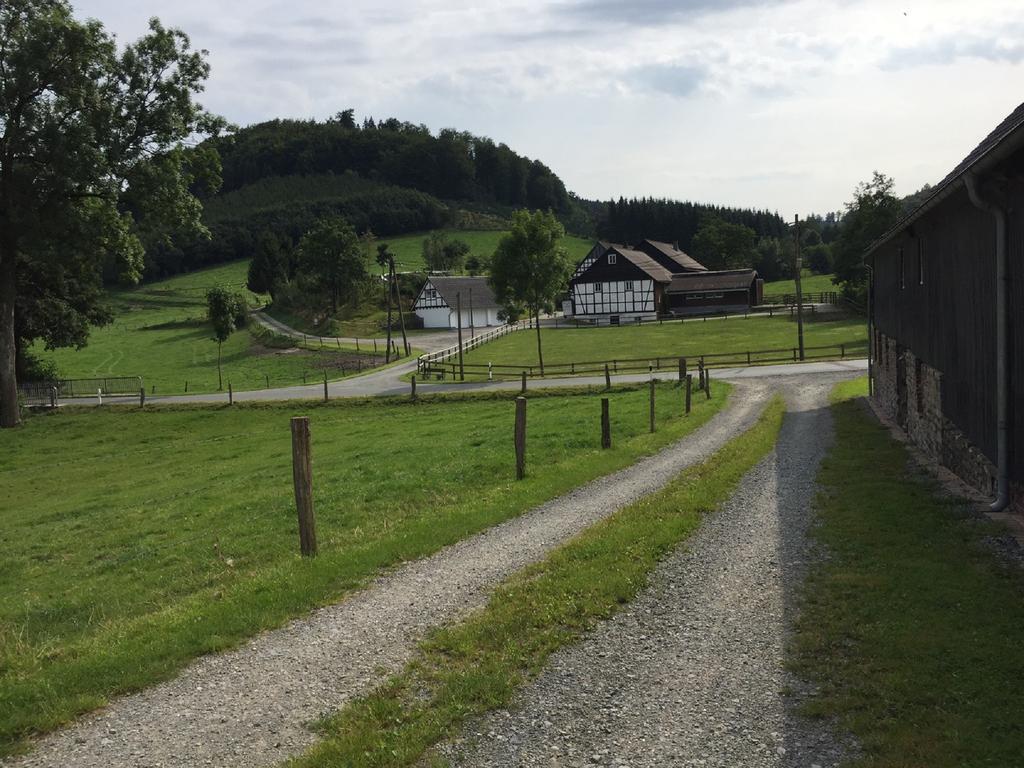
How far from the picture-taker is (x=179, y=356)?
240 ft

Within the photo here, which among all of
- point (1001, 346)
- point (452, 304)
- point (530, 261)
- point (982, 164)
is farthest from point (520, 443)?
point (452, 304)

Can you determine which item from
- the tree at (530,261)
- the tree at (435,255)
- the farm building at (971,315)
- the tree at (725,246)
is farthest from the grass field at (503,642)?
the tree at (725,246)

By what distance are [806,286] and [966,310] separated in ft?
362

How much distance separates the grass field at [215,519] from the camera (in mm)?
8289

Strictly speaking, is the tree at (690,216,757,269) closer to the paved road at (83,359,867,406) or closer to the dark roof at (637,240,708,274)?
the dark roof at (637,240,708,274)

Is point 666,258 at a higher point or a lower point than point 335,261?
lower

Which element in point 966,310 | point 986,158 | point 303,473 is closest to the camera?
point 986,158

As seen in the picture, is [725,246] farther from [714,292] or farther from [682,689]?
[682,689]

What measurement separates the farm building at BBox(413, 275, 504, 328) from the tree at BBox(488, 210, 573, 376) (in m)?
41.4

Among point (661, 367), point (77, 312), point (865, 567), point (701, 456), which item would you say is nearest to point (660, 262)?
point (661, 367)

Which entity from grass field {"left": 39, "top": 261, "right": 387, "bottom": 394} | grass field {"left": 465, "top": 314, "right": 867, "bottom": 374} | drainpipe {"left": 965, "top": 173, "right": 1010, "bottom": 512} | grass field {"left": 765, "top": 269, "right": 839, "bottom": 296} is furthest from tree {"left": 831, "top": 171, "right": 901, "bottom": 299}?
drainpipe {"left": 965, "top": 173, "right": 1010, "bottom": 512}

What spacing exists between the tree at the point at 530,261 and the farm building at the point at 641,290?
46164 millimetres

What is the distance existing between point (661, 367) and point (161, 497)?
34.1 meters

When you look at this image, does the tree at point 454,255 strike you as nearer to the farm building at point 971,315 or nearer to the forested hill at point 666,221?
the forested hill at point 666,221
